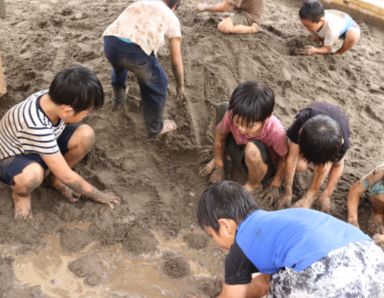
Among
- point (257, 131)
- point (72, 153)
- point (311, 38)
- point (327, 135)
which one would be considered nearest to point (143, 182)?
point (72, 153)

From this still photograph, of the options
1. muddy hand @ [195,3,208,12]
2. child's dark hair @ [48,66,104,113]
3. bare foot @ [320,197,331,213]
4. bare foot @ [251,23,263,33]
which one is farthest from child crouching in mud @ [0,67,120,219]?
muddy hand @ [195,3,208,12]

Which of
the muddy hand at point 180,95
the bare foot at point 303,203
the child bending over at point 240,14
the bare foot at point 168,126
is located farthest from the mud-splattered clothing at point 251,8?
the bare foot at point 303,203

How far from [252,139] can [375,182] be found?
741 millimetres

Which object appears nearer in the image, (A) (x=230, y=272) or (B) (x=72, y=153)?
(A) (x=230, y=272)

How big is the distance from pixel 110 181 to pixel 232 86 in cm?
130

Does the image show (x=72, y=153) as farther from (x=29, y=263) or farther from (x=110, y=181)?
(x=29, y=263)

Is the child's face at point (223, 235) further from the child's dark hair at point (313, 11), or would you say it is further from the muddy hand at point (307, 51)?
the child's dark hair at point (313, 11)

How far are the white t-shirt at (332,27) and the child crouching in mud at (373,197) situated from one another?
1.78 m

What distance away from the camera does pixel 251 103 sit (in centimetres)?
268

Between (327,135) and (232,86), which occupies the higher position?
(327,135)

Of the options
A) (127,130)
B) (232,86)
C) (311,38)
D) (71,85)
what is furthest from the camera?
(311,38)

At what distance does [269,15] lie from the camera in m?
5.07

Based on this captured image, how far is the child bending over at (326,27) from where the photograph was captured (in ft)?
14.5

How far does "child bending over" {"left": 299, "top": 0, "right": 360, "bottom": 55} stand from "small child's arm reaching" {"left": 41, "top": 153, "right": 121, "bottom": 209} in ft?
7.73
